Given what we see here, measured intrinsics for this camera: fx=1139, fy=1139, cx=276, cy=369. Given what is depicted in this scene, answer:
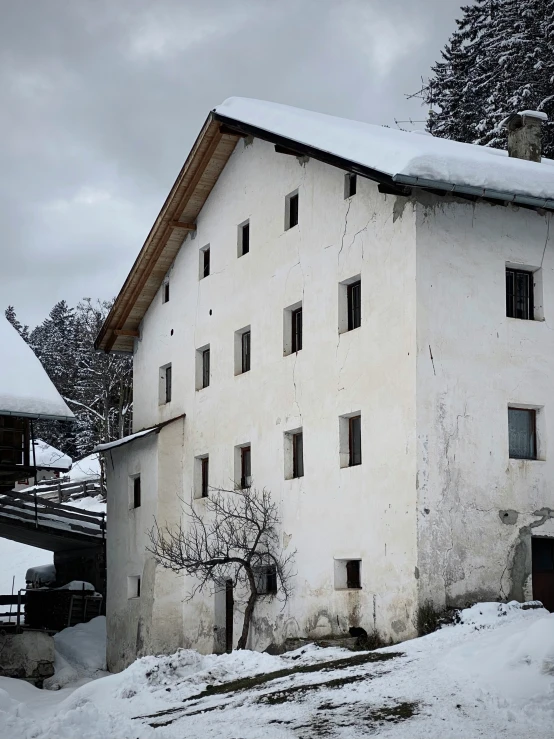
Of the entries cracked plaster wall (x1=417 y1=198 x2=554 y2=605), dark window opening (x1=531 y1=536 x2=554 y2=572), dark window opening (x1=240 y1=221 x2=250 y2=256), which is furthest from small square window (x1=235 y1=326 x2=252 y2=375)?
dark window opening (x1=531 y1=536 x2=554 y2=572)

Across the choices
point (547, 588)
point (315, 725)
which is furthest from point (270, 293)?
point (315, 725)

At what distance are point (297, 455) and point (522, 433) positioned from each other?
200 inches

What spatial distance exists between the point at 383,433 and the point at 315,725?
7731 millimetres

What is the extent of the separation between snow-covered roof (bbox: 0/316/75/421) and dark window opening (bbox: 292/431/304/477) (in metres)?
6.47

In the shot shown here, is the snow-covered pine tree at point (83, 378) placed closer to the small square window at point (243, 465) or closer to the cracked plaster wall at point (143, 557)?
the cracked plaster wall at point (143, 557)

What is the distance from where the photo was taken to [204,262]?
29391 millimetres

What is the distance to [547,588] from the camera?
20.7 meters

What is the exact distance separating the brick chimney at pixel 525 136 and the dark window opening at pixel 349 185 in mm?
3548

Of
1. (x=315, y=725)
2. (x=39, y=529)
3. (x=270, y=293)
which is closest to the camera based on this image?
(x=315, y=725)

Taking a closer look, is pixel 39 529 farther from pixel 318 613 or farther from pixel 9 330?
pixel 318 613

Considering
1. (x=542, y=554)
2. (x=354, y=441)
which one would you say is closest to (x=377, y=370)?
(x=354, y=441)

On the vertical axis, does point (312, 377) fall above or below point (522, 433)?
above

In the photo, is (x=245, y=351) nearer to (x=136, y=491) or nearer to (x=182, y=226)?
(x=182, y=226)

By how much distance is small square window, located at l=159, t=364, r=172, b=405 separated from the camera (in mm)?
30734
